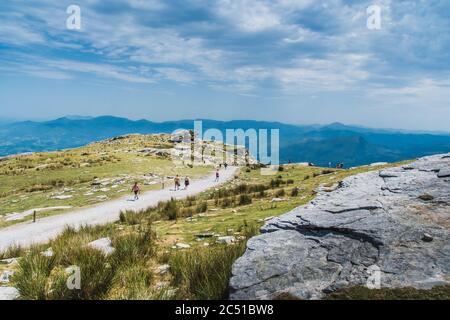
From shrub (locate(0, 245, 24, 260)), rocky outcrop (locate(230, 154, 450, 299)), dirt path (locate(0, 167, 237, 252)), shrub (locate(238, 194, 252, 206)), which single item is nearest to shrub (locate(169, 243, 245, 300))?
rocky outcrop (locate(230, 154, 450, 299))

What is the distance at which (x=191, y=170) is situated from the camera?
220 feet

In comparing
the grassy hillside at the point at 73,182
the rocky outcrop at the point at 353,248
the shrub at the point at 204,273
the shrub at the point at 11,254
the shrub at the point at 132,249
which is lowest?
the grassy hillside at the point at 73,182

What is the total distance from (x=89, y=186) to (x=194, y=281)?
1515 inches

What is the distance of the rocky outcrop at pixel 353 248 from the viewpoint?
21.3ft

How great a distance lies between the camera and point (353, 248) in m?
7.37

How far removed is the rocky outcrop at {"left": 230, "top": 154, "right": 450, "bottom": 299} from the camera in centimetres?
649

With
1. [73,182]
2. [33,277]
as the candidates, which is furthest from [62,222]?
[73,182]

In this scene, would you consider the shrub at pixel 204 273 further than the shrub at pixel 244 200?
No

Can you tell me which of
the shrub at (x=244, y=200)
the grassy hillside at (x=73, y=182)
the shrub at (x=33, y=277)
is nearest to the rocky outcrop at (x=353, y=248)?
the shrub at (x=33, y=277)

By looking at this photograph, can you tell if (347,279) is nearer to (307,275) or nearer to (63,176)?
(307,275)

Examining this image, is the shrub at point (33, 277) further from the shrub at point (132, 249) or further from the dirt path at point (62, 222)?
the dirt path at point (62, 222)

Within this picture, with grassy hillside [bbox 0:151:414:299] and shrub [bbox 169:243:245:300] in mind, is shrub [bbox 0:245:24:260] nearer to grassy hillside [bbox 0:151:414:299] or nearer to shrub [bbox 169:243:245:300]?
grassy hillside [bbox 0:151:414:299]

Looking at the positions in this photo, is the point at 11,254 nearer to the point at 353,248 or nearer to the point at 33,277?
the point at 33,277

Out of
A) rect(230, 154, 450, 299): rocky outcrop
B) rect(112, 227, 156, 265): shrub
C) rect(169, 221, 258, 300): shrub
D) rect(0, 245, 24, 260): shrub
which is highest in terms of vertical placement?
rect(230, 154, 450, 299): rocky outcrop
